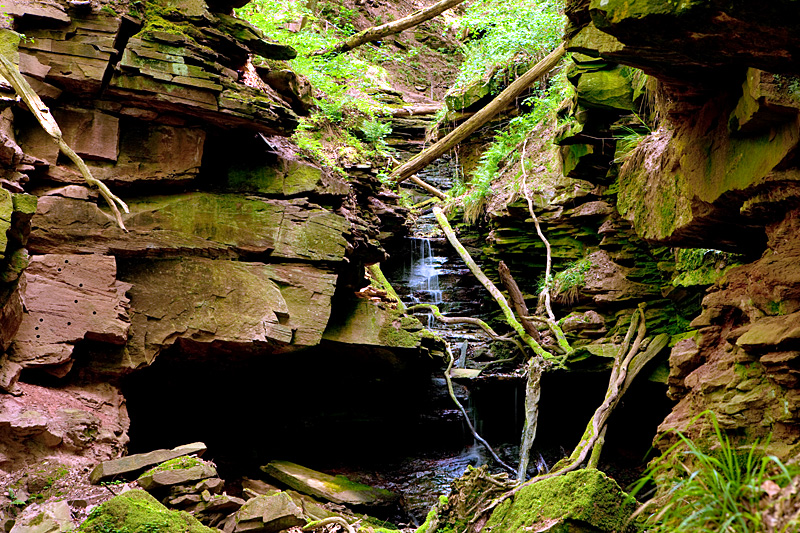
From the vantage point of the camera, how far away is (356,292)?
35.1 feet

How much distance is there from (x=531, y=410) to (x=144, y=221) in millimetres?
6945

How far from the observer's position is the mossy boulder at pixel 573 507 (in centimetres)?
402

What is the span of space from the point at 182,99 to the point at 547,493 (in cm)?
687

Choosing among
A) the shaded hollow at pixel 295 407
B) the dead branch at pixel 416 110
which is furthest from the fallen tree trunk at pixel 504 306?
the dead branch at pixel 416 110

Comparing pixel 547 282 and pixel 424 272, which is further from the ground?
pixel 547 282

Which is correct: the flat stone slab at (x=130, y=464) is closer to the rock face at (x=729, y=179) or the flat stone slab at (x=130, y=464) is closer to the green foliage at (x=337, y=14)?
the rock face at (x=729, y=179)

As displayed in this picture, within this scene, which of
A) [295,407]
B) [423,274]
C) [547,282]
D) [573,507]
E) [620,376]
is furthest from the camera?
[423,274]

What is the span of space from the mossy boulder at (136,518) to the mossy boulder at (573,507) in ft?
8.86

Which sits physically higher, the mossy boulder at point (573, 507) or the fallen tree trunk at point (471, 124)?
the fallen tree trunk at point (471, 124)

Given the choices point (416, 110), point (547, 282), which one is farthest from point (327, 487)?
point (416, 110)

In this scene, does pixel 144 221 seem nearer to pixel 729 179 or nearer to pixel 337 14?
pixel 729 179

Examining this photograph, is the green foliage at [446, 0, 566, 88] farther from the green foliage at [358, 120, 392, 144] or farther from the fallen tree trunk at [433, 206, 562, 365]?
the fallen tree trunk at [433, 206, 562, 365]

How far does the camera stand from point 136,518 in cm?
462

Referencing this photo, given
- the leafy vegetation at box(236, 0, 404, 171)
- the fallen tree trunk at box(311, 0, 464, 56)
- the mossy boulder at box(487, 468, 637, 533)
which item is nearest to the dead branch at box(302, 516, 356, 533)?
the mossy boulder at box(487, 468, 637, 533)
